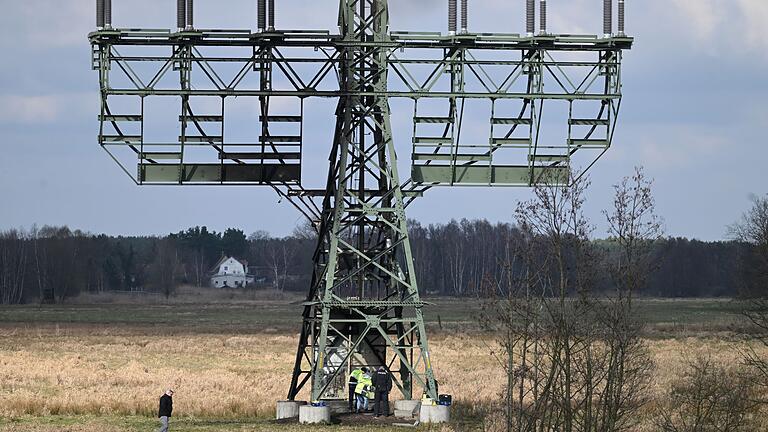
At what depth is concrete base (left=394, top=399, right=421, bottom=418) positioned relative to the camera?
1417 inches

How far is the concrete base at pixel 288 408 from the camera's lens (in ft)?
118

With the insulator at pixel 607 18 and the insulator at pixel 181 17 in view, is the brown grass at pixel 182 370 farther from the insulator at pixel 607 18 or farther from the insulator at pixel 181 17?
the insulator at pixel 181 17

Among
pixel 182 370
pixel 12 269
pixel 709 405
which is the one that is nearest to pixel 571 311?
pixel 709 405

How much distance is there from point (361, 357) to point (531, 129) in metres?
7.37

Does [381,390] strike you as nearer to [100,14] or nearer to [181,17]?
[181,17]

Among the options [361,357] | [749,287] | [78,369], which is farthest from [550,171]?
[749,287]

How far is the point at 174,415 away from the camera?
126 ft

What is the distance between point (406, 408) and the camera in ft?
119

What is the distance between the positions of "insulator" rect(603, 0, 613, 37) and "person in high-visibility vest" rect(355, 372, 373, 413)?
10.6 metres

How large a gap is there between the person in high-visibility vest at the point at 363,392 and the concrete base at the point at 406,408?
2.48 feet

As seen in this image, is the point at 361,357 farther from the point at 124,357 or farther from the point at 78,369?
the point at 124,357

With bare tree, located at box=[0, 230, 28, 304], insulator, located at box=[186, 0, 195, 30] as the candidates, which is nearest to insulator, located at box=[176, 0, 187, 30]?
insulator, located at box=[186, 0, 195, 30]

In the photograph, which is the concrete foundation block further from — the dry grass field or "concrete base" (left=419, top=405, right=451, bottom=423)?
the dry grass field

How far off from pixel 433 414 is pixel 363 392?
243 cm
